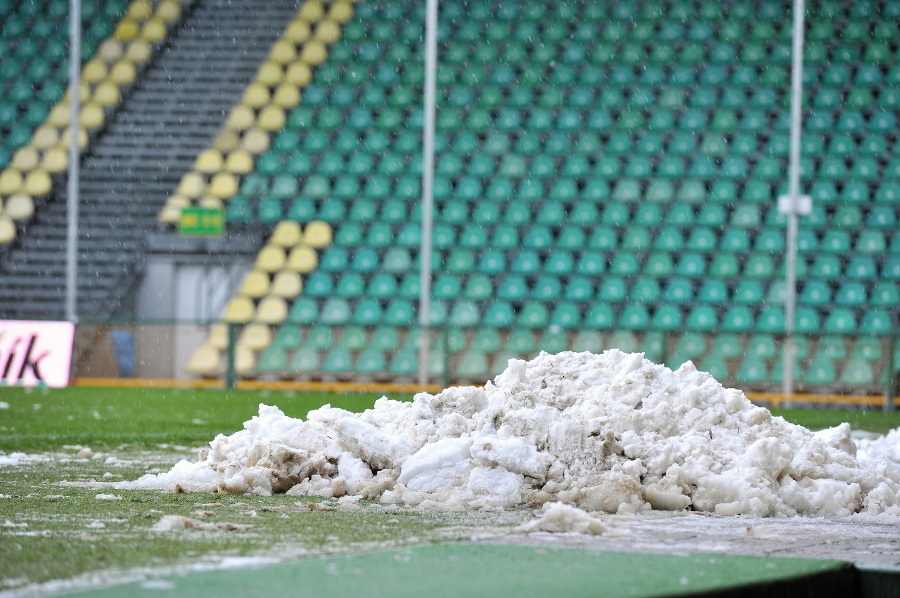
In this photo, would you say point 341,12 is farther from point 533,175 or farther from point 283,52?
point 533,175

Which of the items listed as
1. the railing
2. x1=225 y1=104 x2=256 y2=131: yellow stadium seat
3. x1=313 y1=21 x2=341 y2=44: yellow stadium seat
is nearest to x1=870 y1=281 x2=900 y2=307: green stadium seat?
the railing

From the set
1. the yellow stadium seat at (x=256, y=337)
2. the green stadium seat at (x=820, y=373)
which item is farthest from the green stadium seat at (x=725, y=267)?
the yellow stadium seat at (x=256, y=337)

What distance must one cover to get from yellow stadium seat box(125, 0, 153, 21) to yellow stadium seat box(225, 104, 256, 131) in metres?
2.67

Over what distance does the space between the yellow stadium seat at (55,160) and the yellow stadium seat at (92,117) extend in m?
0.61

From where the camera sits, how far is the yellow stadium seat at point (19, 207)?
1620 cm

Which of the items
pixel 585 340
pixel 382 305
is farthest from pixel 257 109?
pixel 585 340

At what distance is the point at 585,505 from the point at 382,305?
35.0 ft

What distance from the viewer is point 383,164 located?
15.7 meters

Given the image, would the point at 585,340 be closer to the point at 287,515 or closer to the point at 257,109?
the point at 257,109

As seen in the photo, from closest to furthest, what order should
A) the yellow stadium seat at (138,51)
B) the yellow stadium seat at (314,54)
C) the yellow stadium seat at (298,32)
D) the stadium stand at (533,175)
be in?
1. the stadium stand at (533,175)
2. the yellow stadium seat at (314,54)
3. the yellow stadium seat at (298,32)
4. the yellow stadium seat at (138,51)

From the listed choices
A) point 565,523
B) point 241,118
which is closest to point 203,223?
point 241,118

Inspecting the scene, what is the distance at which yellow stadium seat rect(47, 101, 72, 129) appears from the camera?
1730cm

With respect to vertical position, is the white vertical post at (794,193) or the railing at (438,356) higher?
the white vertical post at (794,193)

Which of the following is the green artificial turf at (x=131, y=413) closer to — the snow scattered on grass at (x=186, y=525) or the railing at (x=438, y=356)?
the railing at (x=438, y=356)
